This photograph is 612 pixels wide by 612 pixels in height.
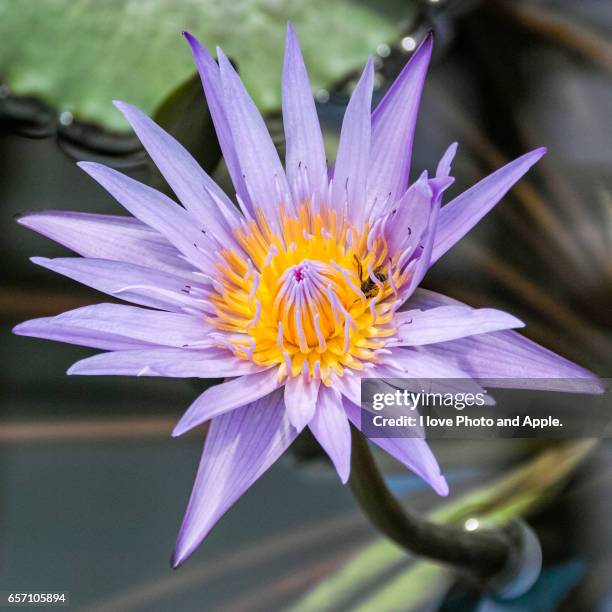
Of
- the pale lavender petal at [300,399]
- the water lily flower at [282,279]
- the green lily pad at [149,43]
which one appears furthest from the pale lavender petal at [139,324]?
the green lily pad at [149,43]

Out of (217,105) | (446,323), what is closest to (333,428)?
(446,323)

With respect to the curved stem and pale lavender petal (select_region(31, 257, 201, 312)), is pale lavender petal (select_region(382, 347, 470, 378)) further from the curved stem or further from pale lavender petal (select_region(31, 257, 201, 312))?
pale lavender petal (select_region(31, 257, 201, 312))

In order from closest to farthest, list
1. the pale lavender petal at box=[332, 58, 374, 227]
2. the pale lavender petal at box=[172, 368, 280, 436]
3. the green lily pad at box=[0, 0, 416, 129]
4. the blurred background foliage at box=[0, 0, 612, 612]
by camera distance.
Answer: the pale lavender petal at box=[172, 368, 280, 436], the pale lavender petal at box=[332, 58, 374, 227], the blurred background foliage at box=[0, 0, 612, 612], the green lily pad at box=[0, 0, 416, 129]

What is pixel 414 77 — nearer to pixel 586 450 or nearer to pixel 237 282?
pixel 237 282

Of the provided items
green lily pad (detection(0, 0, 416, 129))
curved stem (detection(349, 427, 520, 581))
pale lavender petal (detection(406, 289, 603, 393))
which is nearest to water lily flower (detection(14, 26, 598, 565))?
pale lavender petal (detection(406, 289, 603, 393))

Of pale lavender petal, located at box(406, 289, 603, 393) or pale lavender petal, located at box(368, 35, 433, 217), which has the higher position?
pale lavender petal, located at box(368, 35, 433, 217)

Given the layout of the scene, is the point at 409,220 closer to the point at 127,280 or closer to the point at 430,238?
the point at 430,238
